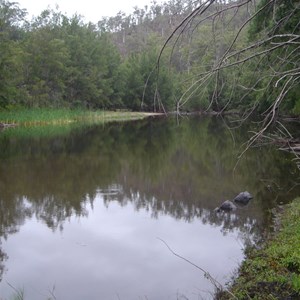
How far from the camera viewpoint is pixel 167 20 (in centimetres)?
333

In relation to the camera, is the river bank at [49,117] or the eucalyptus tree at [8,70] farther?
the river bank at [49,117]

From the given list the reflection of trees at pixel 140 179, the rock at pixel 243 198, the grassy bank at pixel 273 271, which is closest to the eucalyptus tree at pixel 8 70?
the reflection of trees at pixel 140 179

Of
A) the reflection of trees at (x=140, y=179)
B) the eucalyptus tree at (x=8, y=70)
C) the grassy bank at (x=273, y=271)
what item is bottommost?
the reflection of trees at (x=140, y=179)

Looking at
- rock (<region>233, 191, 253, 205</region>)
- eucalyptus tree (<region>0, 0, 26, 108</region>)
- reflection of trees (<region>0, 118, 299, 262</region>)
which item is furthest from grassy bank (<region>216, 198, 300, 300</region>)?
eucalyptus tree (<region>0, 0, 26, 108</region>)

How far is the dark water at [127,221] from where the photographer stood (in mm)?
6699

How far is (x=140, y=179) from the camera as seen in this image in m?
14.8

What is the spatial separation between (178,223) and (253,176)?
6004 millimetres

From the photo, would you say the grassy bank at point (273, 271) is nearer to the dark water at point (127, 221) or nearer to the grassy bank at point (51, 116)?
the dark water at point (127, 221)

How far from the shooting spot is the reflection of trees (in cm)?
1066

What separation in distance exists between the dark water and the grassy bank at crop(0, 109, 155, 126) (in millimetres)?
17972

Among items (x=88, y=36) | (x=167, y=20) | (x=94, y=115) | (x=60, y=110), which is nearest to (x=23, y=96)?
(x=60, y=110)

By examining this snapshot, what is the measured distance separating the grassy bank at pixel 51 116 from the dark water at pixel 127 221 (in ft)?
59.0

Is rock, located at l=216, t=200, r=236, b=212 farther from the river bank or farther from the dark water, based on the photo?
the river bank

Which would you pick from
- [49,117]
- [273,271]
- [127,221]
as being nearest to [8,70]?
[49,117]
